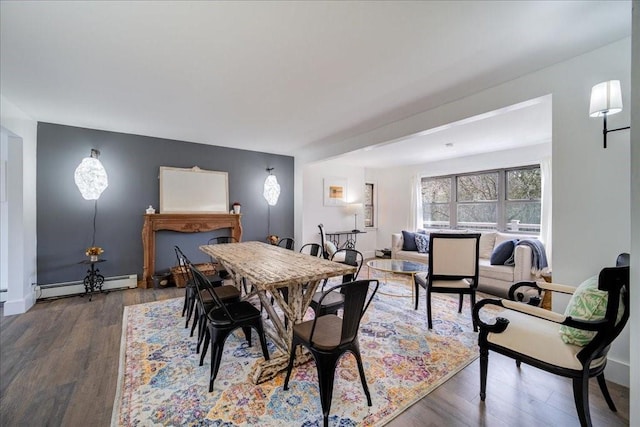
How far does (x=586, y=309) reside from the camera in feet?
5.07

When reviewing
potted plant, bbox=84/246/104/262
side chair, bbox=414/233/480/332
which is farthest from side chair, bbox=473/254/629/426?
potted plant, bbox=84/246/104/262

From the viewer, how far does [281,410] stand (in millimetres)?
Answer: 1694

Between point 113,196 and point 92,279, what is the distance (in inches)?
51.0

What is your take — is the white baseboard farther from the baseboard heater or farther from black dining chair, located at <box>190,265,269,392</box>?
the baseboard heater

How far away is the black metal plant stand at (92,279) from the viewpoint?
12.7ft

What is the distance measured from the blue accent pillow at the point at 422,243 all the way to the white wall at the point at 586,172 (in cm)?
311

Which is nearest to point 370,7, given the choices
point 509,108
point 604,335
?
point 509,108

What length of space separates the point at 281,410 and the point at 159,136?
456cm

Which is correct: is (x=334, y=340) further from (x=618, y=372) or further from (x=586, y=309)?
(x=618, y=372)

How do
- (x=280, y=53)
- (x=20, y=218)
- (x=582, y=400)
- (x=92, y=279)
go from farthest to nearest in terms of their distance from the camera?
(x=92, y=279) → (x=20, y=218) → (x=280, y=53) → (x=582, y=400)

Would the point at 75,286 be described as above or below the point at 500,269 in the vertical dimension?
below

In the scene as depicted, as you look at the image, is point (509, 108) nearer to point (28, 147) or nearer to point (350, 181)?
point (350, 181)

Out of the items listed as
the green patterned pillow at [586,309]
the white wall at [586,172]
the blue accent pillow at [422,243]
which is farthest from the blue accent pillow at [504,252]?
the green patterned pillow at [586,309]

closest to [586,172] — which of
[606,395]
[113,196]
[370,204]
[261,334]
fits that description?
[606,395]
